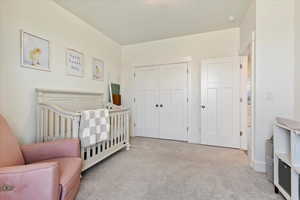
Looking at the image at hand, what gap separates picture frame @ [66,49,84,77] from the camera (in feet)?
8.52

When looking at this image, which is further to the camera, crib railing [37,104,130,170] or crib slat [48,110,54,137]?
crib slat [48,110,54,137]

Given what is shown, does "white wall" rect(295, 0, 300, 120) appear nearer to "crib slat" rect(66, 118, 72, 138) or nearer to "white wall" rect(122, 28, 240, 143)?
"white wall" rect(122, 28, 240, 143)

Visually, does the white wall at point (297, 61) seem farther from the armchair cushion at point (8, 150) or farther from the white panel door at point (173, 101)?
the armchair cushion at point (8, 150)

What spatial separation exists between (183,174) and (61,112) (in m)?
1.78

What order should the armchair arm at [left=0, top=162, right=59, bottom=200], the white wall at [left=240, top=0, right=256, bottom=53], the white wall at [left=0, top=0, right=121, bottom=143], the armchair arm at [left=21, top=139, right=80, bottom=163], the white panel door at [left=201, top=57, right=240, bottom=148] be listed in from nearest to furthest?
the armchair arm at [left=0, top=162, right=59, bottom=200] → the armchair arm at [left=21, top=139, right=80, bottom=163] → the white wall at [left=0, top=0, right=121, bottom=143] → the white wall at [left=240, top=0, right=256, bottom=53] → the white panel door at [left=201, top=57, right=240, bottom=148]

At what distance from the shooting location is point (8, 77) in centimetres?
180

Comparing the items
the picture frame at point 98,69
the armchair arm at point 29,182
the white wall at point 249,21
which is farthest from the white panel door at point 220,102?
the armchair arm at point 29,182

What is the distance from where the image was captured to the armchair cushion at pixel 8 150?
48.3 inches

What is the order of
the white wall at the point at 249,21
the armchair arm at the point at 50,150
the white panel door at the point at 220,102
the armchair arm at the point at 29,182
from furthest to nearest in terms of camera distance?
1. the white panel door at the point at 220,102
2. the white wall at the point at 249,21
3. the armchair arm at the point at 50,150
4. the armchair arm at the point at 29,182

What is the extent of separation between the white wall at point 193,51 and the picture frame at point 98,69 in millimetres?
869

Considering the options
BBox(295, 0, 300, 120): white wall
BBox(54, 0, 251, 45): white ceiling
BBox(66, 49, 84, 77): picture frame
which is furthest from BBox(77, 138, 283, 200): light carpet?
BBox(54, 0, 251, 45): white ceiling

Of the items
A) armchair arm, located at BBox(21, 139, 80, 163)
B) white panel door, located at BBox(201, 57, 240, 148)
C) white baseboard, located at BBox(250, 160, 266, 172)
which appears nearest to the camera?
armchair arm, located at BBox(21, 139, 80, 163)

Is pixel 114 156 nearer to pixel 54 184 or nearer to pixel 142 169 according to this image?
pixel 142 169

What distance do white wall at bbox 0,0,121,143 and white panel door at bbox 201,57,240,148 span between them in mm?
2576
